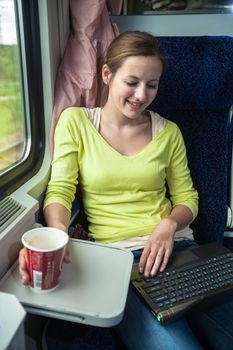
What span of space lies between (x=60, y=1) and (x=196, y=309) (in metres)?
1.35

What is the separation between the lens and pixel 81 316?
0.77 m

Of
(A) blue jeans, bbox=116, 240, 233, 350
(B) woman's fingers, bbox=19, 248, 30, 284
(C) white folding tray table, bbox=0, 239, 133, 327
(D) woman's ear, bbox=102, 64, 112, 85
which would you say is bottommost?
(A) blue jeans, bbox=116, 240, 233, 350

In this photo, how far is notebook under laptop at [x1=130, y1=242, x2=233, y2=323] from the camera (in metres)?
0.97

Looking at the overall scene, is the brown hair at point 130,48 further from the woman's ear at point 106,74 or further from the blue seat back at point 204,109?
the blue seat back at point 204,109

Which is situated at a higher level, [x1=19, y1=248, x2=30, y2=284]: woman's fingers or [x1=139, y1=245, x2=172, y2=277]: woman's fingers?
[x1=19, y1=248, x2=30, y2=284]: woman's fingers

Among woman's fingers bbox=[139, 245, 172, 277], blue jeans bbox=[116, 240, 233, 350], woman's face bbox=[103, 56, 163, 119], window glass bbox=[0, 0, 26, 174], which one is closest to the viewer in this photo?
blue jeans bbox=[116, 240, 233, 350]

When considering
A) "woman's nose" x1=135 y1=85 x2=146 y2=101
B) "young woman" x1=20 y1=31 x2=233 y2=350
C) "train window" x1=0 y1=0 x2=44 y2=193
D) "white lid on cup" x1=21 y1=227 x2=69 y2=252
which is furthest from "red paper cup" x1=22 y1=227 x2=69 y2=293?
"woman's nose" x1=135 y1=85 x2=146 y2=101

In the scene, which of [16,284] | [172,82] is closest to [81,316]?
[16,284]

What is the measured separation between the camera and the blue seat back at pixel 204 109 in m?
1.47

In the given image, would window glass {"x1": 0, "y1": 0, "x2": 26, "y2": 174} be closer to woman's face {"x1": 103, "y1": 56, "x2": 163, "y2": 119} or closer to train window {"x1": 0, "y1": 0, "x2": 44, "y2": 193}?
train window {"x1": 0, "y1": 0, "x2": 44, "y2": 193}

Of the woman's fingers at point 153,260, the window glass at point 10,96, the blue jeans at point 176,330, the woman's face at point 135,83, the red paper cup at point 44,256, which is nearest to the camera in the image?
the red paper cup at point 44,256

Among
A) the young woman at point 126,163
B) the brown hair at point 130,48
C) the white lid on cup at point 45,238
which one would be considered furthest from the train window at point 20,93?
the white lid on cup at point 45,238

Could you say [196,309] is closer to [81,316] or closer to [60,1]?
[81,316]

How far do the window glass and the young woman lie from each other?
0.24 meters
